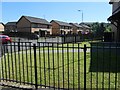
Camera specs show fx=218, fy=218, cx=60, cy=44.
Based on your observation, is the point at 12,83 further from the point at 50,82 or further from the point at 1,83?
the point at 50,82

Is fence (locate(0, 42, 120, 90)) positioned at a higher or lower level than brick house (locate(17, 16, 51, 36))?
lower

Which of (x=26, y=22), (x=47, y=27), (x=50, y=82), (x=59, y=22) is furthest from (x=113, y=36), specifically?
(x=59, y=22)

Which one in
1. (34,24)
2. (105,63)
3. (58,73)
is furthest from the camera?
(34,24)

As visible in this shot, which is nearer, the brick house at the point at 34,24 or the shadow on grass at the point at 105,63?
the shadow on grass at the point at 105,63

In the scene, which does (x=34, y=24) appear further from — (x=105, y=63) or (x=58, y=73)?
(x=58, y=73)

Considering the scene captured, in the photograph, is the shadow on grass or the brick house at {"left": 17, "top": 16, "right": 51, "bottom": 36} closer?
the shadow on grass

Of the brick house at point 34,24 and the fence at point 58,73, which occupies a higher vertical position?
the brick house at point 34,24

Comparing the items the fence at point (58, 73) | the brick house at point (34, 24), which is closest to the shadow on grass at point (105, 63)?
the fence at point (58, 73)

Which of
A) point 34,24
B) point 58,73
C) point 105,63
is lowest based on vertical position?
point 105,63

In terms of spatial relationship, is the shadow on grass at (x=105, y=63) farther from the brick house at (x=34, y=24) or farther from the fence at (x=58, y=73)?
the brick house at (x=34, y=24)

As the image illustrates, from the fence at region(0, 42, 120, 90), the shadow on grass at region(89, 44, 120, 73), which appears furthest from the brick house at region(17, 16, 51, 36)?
the fence at region(0, 42, 120, 90)

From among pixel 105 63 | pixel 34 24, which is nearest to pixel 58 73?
pixel 105 63

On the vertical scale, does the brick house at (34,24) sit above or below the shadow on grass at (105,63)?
above

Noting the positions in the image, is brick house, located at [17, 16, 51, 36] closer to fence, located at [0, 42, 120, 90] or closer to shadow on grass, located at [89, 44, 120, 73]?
shadow on grass, located at [89, 44, 120, 73]
